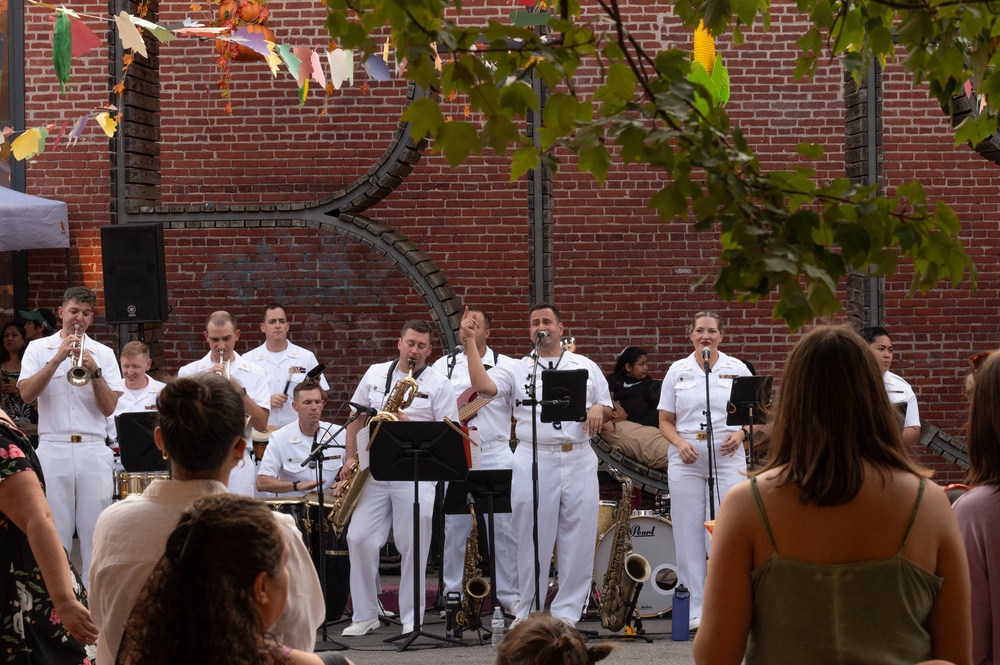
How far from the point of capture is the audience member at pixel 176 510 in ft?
7.86

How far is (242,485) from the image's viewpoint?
7.33m

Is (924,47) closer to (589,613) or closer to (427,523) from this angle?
(427,523)

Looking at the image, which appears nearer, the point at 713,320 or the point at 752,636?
the point at 752,636

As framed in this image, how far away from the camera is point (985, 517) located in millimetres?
2613

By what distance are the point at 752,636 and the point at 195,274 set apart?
29.6 ft

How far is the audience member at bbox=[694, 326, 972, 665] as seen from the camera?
211 cm

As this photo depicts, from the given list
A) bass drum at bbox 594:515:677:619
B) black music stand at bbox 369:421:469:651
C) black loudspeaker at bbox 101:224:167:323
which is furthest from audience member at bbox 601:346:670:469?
black loudspeaker at bbox 101:224:167:323

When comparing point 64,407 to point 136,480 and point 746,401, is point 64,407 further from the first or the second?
point 746,401

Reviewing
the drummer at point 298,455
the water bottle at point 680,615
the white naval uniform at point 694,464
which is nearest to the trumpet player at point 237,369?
the drummer at point 298,455

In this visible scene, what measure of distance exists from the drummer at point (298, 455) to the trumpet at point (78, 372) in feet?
3.85

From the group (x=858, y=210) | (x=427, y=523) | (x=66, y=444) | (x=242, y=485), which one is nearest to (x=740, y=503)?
(x=858, y=210)

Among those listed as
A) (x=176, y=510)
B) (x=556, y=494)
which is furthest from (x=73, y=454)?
(x=176, y=510)

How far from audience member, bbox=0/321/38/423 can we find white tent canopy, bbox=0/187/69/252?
644mm

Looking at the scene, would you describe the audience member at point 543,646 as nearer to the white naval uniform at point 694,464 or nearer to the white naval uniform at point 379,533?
the white naval uniform at point 379,533
